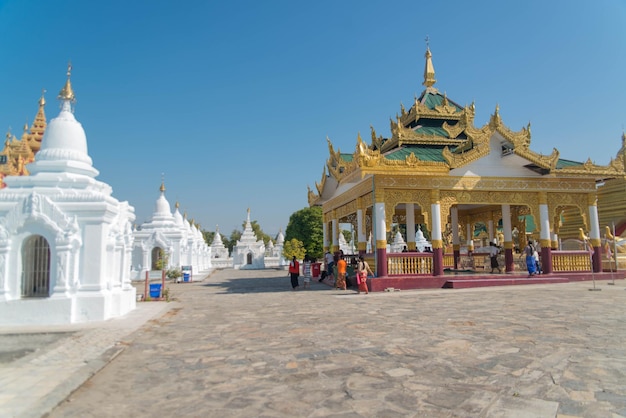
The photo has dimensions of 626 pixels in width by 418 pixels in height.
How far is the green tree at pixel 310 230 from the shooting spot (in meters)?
55.3

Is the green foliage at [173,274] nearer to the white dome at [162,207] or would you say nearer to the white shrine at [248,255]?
the white dome at [162,207]

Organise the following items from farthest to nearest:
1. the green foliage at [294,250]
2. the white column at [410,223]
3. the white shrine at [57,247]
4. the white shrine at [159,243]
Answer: the green foliage at [294,250] < the white shrine at [159,243] < the white column at [410,223] < the white shrine at [57,247]

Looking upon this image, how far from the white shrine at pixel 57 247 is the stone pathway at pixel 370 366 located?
1845mm

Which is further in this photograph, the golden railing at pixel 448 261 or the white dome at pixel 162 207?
the white dome at pixel 162 207

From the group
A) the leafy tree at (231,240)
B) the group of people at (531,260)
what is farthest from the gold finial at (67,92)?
the leafy tree at (231,240)

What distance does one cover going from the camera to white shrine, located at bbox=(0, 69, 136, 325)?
9812 mm

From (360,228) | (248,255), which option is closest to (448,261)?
(360,228)

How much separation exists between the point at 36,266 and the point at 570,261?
765 inches

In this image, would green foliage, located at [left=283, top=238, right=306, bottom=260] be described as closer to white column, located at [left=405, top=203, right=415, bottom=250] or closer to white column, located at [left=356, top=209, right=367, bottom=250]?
white column, located at [left=356, top=209, right=367, bottom=250]

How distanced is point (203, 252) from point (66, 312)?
3495 centimetres

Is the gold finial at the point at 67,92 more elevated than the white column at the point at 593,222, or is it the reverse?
the gold finial at the point at 67,92

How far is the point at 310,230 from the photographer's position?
55.8 metres

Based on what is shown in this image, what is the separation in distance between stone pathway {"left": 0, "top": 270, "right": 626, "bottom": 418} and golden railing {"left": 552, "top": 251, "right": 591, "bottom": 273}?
7.90 metres

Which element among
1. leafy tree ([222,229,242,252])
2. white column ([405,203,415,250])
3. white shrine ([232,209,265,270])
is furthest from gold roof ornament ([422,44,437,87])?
leafy tree ([222,229,242,252])
